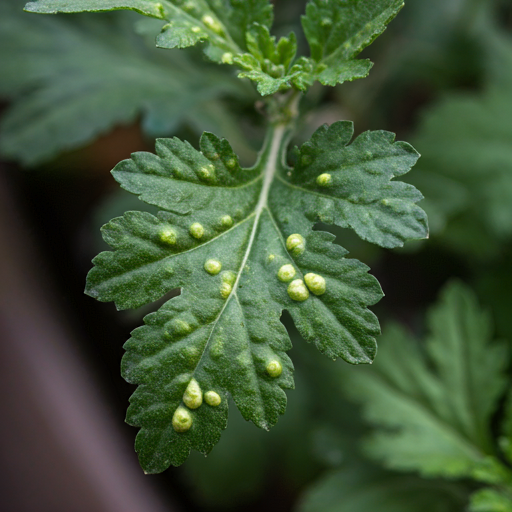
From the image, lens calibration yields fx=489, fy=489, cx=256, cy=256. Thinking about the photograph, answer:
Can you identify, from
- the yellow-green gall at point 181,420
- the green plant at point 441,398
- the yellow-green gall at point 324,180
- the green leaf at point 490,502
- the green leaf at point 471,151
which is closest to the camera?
the yellow-green gall at point 181,420

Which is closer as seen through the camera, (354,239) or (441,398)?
(441,398)

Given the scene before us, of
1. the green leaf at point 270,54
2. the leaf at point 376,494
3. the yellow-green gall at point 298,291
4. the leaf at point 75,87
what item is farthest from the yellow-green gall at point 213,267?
the leaf at point 376,494

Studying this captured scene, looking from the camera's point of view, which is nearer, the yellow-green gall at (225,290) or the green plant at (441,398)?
the yellow-green gall at (225,290)

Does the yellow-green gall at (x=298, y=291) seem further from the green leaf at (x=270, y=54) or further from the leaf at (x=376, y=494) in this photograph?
the leaf at (x=376, y=494)

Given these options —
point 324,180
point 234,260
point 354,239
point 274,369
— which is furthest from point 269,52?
point 354,239

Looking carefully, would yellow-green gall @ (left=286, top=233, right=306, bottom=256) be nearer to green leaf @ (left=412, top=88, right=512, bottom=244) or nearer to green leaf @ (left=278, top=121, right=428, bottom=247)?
green leaf @ (left=278, top=121, right=428, bottom=247)

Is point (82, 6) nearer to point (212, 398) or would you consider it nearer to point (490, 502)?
point (212, 398)

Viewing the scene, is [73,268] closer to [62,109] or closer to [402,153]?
[62,109]

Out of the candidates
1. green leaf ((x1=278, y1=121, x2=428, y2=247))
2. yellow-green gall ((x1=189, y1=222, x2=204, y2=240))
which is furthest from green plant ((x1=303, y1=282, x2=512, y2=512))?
yellow-green gall ((x1=189, y1=222, x2=204, y2=240))
